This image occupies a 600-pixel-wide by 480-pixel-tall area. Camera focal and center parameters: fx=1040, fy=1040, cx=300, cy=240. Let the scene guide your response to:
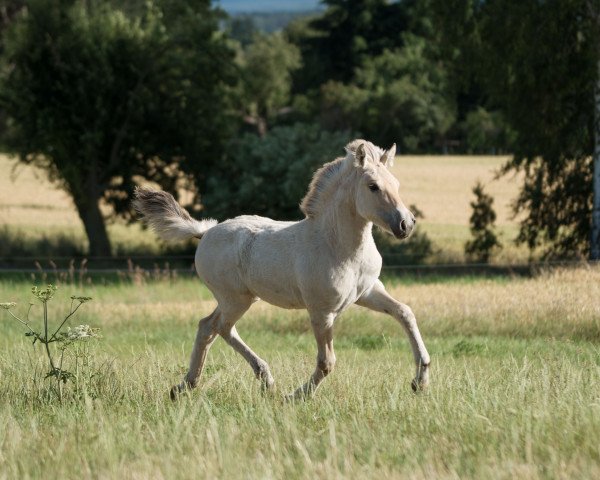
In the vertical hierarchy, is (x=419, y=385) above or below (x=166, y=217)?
below

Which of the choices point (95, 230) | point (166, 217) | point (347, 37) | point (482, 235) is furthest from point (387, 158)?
point (347, 37)

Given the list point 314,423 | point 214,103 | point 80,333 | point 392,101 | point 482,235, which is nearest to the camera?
point 314,423

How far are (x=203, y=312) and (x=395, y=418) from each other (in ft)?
32.7

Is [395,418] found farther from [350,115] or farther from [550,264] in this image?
[350,115]

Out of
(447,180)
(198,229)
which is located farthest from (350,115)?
(198,229)

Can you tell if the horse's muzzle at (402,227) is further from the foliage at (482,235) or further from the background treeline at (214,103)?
the foliage at (482,235)

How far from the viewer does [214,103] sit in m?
28.6

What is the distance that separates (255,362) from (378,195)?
2014mm

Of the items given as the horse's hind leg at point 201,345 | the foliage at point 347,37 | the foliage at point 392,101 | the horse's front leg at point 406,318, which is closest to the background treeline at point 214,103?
the horse's hind leg at point 201,345

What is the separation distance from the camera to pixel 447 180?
54.0 meters

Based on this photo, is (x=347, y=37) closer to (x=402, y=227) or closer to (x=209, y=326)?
(x=209, y=326)

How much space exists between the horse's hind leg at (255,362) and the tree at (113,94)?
1791 centimetres

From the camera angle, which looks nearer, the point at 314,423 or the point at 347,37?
the point at 314,423

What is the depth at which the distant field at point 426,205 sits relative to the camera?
30.8m
